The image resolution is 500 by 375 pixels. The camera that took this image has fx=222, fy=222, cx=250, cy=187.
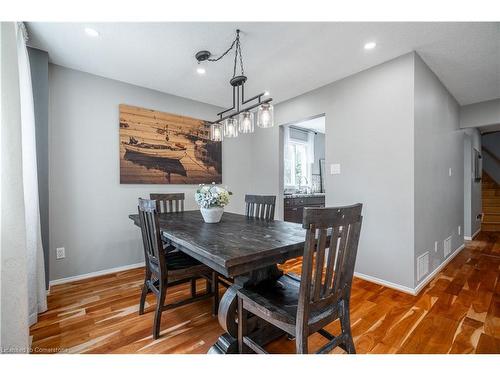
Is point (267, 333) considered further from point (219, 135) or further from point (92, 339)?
point (219, 135)

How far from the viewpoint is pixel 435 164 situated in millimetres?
2707

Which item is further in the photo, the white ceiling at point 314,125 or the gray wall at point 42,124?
the white ceiling at point 314,125

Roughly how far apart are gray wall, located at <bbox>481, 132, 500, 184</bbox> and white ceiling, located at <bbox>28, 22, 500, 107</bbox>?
13.9ft

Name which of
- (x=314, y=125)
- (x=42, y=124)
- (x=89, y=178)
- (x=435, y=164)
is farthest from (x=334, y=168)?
(x=42, y=124)

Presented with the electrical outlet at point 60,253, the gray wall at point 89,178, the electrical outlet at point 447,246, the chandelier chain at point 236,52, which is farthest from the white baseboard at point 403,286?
the electrical outlet at point 60,253

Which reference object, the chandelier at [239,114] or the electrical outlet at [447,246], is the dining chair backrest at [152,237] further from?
the electrical outlet at [447,246]

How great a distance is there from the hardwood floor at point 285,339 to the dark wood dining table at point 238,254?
26 centimetres

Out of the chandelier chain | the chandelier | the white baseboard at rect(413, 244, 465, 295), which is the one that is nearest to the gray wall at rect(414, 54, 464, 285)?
the white baseboard at rect(413, 244, 465, 295)

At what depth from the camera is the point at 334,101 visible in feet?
9.48

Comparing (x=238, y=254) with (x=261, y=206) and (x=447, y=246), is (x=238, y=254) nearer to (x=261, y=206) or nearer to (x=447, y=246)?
(x=261, y=206)

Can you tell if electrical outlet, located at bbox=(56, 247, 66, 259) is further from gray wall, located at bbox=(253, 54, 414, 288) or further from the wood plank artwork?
gray wall, located at bbox=(253, 54, 414, 288)

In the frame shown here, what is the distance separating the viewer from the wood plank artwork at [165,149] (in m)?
2.91

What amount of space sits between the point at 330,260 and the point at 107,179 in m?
2.81

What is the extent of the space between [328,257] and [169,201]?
224 cm
